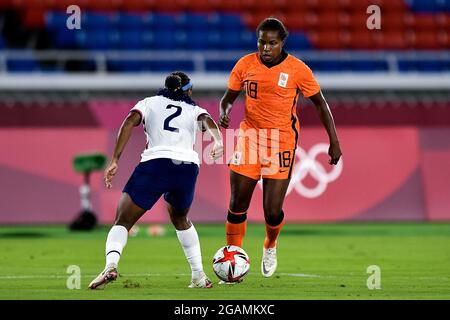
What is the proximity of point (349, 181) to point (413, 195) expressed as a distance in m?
1.34

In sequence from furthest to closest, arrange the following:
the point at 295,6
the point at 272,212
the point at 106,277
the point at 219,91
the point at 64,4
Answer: the point at 295,6 < the point at 64,4 < the point at 219,91 < the point at 272,212 < the point at 106,277

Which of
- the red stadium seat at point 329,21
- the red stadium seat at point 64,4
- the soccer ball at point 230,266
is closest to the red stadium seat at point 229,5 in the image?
the red stadium seat at point 329,21

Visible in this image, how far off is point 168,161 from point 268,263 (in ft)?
6.82

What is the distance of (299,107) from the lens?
810 inches

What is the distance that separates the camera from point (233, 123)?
19.9m

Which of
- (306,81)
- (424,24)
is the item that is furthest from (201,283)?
(424,24)

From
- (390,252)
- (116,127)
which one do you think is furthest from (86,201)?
(390,252)

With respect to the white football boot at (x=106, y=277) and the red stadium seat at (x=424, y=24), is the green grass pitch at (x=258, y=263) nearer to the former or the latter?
the white football boot at (x=106, y=277)

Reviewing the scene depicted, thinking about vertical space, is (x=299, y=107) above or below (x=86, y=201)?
above

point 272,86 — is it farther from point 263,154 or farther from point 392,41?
point 392,41

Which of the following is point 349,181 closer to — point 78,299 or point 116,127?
point 116,127

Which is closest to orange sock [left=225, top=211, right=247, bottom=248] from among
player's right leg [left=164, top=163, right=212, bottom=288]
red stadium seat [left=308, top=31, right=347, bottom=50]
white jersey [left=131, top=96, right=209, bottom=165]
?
player's right leg [left=164, top=163, right=212, bottom=288]

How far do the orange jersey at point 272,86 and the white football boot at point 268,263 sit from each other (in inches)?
52.4
